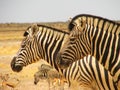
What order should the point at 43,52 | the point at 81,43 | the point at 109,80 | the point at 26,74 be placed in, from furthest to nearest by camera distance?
the point at 26,74
the point at 43,52
the point at 109,80
the point at 81,43

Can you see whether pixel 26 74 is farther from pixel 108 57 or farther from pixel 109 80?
pixel 108 57

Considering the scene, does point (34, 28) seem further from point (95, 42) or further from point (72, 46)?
point (95, 42)

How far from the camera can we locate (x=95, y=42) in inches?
263

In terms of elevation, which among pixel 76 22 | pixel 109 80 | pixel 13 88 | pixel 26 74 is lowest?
pixel 109 80

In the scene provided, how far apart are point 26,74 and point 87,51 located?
13.0 m

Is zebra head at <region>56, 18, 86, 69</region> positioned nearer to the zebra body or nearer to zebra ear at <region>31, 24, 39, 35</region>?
the zebra body

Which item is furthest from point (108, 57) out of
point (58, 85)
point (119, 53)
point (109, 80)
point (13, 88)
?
point (13, 88)

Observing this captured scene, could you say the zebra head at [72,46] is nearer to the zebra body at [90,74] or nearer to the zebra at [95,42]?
the zebra at [95,42]

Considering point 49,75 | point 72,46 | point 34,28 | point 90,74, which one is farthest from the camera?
point 49,75

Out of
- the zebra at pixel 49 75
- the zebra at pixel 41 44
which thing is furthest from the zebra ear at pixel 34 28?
the zebra at pixel 49 75

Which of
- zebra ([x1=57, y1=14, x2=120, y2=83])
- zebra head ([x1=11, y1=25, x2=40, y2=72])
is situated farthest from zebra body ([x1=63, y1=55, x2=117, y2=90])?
zebra ([x1=57, y1=14, x2=120, y2=83])

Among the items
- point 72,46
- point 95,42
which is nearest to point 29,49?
point 72,46

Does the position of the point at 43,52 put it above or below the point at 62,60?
above

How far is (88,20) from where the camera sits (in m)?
6.71
